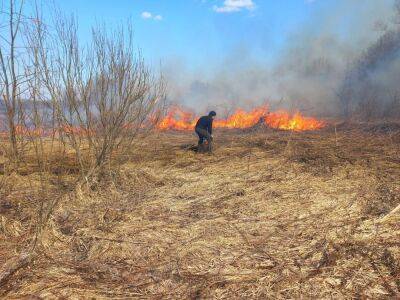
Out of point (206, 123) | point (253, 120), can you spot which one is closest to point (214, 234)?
point (206, 123)

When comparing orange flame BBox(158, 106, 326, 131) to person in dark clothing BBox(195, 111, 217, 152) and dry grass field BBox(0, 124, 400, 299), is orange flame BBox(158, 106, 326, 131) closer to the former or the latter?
person in dark clothing BBox(195, 111, 217, 152)

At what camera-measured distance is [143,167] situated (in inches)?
339

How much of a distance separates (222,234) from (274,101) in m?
19.8

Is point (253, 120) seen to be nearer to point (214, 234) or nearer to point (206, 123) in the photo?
point (206, 123)

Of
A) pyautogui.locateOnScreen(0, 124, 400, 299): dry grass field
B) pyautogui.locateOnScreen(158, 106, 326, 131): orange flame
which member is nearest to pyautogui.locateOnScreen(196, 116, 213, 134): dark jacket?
pyautogui.locateOnScreen(0, 124, 400, 299): dry grass field

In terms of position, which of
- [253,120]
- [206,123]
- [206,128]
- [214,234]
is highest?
[253,120]

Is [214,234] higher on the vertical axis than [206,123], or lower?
lower

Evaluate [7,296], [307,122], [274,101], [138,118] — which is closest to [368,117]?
[307,122]

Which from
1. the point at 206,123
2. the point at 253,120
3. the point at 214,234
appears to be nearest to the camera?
the point at 214,234

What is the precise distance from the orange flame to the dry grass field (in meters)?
10.6

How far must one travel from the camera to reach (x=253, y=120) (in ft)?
68.0

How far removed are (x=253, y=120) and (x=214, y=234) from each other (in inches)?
656

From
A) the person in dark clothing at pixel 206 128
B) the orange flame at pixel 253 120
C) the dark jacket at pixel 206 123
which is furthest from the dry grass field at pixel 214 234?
the orange flame at pixel 253 120

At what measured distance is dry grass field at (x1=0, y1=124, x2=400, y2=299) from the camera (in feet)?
10.8
